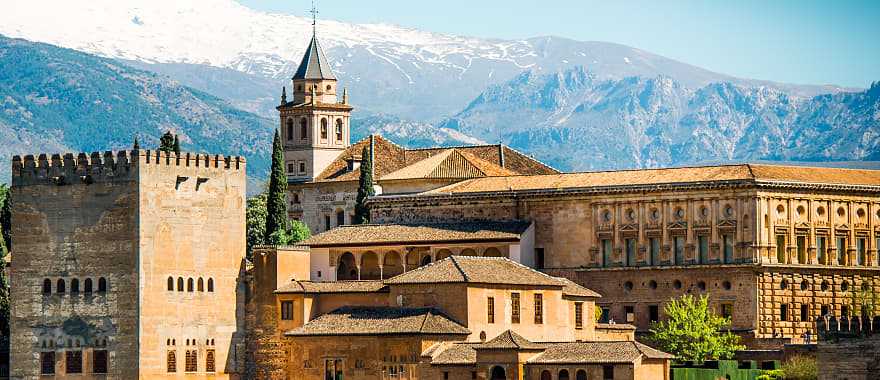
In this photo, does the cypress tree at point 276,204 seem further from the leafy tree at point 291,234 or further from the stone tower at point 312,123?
the stone tower at point 312,123

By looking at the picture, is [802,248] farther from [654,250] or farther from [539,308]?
[539,308]

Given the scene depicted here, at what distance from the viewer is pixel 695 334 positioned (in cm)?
10006

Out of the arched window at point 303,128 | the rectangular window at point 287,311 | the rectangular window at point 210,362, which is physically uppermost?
the arched window at point 303,128

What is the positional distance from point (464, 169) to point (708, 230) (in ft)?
59.7

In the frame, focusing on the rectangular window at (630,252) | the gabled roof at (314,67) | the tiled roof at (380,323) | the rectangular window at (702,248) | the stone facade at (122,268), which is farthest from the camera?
the gabled roof at (314,67)

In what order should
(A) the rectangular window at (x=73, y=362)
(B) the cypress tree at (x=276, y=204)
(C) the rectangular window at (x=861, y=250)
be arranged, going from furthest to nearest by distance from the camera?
(B) the cypress tree at (x=276, y=204), (C) the rectangular window at (x=861, y=250), (A) the rectangular window at (x=73, y=362)

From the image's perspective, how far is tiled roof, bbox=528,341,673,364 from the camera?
8625 cm

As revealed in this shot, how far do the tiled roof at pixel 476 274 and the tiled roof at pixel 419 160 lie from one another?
21.1 meters

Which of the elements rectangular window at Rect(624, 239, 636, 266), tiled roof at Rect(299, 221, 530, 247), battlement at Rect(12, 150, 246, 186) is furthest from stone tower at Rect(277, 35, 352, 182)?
battlement at Rect(12, 150, 246, 186)

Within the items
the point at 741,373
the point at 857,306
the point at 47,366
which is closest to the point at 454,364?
the point at 741,373

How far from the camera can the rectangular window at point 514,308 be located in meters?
94.6

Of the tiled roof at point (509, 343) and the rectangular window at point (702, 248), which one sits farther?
the rectangular window at point (702, 248)

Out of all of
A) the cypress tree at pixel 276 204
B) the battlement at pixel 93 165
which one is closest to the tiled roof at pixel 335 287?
the battlement at pixel 93 165

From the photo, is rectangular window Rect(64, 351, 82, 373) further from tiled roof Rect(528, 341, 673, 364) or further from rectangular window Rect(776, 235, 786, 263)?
rectangular window Rect(776, 235, 786, 263)
